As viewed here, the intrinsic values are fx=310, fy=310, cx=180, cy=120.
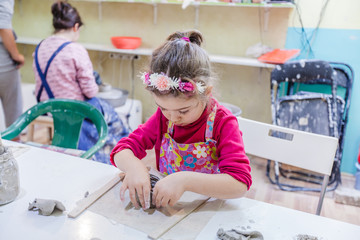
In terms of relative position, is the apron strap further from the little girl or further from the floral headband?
the floral headband

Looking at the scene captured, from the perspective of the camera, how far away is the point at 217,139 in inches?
39.1

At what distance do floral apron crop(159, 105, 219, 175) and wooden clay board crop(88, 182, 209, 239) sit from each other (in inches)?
7.3

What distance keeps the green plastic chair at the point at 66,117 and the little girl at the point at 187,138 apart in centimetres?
47

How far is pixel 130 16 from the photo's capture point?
3.00m

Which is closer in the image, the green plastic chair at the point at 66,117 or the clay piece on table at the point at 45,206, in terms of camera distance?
the clay piece on table at the point at 45,206

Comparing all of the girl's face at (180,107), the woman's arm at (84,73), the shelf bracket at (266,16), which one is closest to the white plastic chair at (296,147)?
the girl's face at (180,107)

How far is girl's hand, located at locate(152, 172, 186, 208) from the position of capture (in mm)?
786

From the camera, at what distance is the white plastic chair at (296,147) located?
109cm

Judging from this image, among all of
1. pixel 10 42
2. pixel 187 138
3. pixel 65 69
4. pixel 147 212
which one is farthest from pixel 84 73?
pixel 147 212

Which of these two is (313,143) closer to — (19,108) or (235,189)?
(235,189)

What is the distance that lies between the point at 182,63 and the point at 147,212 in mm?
405

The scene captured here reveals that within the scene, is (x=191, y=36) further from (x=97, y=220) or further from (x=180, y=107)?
(x=97, y=220)

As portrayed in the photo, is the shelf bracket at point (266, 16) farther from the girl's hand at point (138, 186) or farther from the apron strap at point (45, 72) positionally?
the girl's hand at point (138, 186)

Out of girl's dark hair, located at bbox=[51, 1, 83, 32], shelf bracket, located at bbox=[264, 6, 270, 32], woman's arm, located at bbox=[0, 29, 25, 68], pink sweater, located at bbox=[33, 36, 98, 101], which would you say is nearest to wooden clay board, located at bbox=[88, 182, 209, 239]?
pink sweater, located at bbox=[33, 36, 98, 101]
